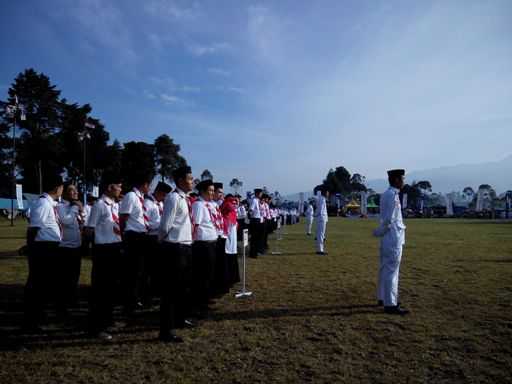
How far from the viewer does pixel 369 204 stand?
221 feet

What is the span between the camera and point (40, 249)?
5.09 metres

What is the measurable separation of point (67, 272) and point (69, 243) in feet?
1.70

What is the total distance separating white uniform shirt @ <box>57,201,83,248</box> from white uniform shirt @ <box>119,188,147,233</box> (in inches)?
33.6

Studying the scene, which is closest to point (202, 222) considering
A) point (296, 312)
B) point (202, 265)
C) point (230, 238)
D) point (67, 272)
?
point (202, 265)

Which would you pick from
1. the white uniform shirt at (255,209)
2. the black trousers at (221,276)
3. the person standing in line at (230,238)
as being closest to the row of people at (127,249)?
the black trousers at (221,276)

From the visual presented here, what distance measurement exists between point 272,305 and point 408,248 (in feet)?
34.9

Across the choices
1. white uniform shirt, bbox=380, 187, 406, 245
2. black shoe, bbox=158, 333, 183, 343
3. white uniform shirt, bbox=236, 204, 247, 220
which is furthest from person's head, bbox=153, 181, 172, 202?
white uniform shirt, bbox=236, 204, 247, 220

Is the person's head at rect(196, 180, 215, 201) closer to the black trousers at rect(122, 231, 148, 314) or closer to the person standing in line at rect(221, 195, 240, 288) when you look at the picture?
the black trousers at rect(122, 231, 148, 314)

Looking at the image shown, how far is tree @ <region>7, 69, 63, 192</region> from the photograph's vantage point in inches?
2146

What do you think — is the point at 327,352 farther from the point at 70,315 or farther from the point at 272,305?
the point at 70,315

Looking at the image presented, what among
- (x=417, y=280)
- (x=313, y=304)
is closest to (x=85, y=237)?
(x=313, y=304)

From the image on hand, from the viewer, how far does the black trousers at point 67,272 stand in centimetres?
609

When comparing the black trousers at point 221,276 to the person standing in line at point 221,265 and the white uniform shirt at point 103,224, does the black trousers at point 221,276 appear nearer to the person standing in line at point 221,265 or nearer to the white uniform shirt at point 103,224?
the person standing in line at point 221,265

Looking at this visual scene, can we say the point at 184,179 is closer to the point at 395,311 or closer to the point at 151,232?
the point at 151,232
